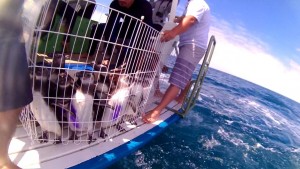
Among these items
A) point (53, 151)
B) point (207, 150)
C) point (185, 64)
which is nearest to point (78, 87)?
point (53, 151)

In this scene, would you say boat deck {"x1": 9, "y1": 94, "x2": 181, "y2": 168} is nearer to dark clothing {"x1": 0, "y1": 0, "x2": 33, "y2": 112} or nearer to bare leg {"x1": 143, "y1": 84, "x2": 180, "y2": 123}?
dark clothing {"x1": 0, "y1": 0, "x2": 33, "y2": 112}

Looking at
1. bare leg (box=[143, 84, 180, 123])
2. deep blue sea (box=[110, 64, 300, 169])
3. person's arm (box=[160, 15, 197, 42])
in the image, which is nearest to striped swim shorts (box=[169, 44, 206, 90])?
bare leg (box=[143, 84, 180, 123])

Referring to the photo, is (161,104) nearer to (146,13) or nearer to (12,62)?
(146,13)

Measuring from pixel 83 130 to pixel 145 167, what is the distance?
1.20 m

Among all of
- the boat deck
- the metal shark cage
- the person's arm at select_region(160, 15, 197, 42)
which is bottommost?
the boat deck

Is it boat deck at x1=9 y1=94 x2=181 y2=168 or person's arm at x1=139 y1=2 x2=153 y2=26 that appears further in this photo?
person's arm at x1=139 y1=2 x2=153 y2=26

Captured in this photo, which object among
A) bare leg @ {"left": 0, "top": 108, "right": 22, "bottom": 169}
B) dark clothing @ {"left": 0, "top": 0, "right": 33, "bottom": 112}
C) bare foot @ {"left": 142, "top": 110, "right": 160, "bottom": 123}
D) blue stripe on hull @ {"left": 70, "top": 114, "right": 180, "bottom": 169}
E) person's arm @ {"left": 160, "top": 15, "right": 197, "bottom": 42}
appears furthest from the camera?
bare foot @ {"left": 142, "top": 110, "right": 160, "bottom": 123}

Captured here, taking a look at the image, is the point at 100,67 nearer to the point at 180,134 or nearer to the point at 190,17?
the point at 190,17

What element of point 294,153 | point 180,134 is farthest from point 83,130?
point 294,153

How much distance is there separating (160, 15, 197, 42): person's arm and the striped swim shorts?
0.43 m

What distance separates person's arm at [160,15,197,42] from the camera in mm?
2812

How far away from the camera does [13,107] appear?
1331 mm

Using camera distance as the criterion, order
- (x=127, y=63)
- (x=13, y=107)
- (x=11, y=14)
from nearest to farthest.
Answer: (x=11, y=14) < (x=13, y=107) < (x=127, y=63)

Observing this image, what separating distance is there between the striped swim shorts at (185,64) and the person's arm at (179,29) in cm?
43
